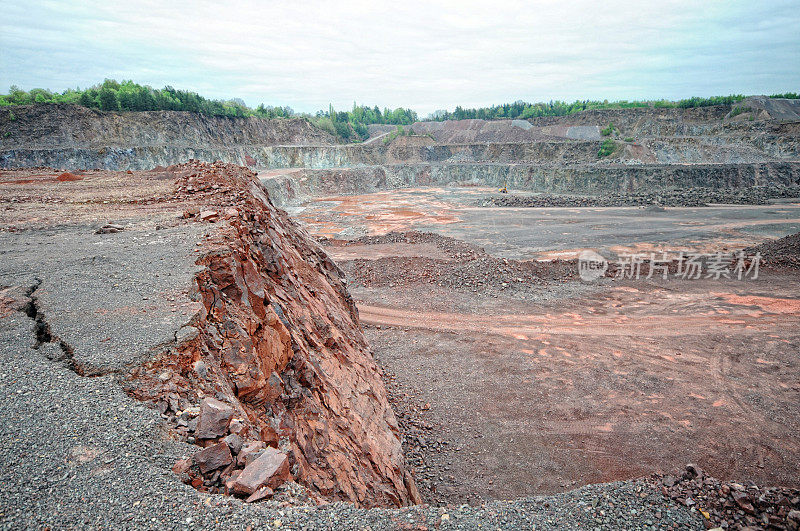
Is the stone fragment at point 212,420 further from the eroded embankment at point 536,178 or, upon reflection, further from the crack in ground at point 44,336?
the eroded embankment at point 536,178

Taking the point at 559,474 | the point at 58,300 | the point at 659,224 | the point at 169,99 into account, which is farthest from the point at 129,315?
the point at 169,99

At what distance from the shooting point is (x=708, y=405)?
10.3 m

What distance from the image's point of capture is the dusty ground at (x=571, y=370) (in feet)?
28.0

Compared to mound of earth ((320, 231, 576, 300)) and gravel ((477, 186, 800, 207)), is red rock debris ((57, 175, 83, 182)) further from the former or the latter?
gravel ((477, 186, 800, 207))

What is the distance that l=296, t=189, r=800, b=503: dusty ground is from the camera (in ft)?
28.0

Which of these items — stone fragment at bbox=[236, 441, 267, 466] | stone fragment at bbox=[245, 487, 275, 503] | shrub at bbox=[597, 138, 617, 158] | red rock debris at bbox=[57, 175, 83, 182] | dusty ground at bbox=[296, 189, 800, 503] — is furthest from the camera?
shrub at bbox=[597, 138, 617, 158]

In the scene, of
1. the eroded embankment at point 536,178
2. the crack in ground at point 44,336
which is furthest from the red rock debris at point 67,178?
the eroded embankment at point 536,178

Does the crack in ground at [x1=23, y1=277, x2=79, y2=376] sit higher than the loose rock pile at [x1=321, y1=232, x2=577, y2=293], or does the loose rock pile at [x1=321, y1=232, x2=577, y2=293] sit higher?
the crack in ground at [x1=23, y1=277, x2=79, y2=376]

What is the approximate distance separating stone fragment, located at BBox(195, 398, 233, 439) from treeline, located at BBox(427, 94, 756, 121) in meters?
81.5

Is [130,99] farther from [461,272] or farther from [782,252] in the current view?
[782,252]

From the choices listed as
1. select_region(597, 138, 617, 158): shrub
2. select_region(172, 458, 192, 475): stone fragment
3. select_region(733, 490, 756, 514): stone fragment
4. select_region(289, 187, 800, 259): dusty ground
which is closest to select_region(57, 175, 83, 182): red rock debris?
select_region(289, 187, 800, 259): dusty ground

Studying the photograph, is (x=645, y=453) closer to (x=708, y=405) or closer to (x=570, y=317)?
(x=708, y=405)

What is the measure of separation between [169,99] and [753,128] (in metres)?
75.5

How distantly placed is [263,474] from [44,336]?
3422 mm
